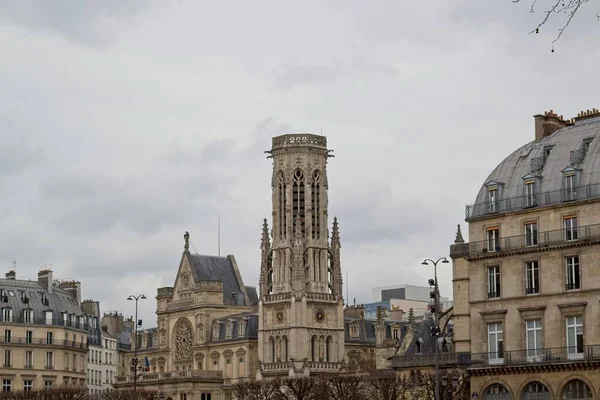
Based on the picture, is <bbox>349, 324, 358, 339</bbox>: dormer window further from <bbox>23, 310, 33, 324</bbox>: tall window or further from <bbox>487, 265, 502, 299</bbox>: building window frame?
<bbox>487, 265, 502, 299</bbox>: building window frame

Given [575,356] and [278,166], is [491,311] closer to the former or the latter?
[575,356]

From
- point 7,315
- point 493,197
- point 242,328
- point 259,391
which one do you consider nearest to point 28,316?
point 7,315

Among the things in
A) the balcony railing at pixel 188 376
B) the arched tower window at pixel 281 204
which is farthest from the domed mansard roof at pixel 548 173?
the balcony railing at pixel 188 376

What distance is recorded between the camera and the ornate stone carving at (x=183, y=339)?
138 metres

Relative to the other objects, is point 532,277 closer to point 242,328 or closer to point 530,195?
point 530,195

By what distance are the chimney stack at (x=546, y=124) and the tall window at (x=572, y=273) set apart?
9.75 metres

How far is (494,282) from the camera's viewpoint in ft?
254

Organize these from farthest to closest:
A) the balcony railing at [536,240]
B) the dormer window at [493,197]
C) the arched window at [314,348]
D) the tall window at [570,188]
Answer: the arched window at [314,348] → the dormer window at [493,197] → the tall window at [570,188] → the balcony railing at [536,240]

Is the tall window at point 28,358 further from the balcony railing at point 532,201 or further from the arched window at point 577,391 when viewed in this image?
the arched window at point 577,391

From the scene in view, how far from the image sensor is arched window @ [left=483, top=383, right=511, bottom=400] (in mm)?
75250

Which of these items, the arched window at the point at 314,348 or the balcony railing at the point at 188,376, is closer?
the arched window at the point at 314,348

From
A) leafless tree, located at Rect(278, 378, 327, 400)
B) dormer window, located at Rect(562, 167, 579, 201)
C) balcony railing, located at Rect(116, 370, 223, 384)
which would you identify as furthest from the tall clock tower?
dormer window, located at Rect(562, 167, 579, 201)

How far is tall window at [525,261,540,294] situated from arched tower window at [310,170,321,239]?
54.3 metres

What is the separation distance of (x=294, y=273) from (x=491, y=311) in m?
51.2
